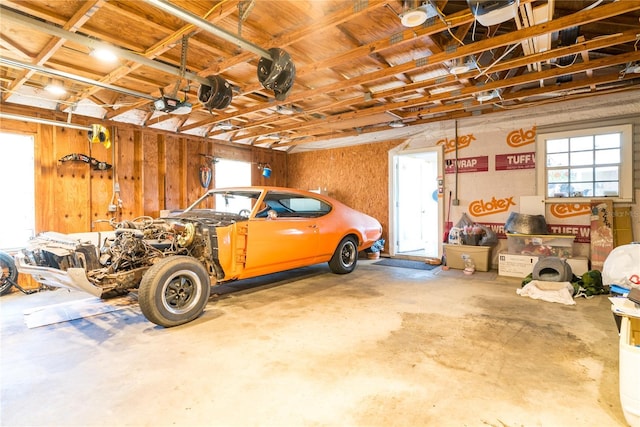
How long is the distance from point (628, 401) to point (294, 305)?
9.04 ft

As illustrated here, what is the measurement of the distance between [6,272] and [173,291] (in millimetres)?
2912

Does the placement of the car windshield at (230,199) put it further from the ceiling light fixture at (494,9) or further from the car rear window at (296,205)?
the ceiling light fixture at (494,9)

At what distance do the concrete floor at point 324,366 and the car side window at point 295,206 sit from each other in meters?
1.43

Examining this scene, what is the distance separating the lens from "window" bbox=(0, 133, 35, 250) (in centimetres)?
452

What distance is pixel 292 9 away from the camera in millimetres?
2727

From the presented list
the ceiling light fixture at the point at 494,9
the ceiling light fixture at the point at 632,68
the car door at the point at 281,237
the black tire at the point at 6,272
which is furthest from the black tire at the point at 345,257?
the black tire at the point at 6,272

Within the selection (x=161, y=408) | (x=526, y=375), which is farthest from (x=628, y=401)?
(x=161, y=408)

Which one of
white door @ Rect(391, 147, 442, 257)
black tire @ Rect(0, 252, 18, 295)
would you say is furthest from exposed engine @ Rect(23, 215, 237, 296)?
white door @ Rect(391, 147, 442, 257)

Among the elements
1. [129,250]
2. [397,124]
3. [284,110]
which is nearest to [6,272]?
[129,250]

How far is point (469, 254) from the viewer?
218 inches

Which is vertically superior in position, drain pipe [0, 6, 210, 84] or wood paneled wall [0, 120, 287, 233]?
drain pipe [0, 6, 210, 84]

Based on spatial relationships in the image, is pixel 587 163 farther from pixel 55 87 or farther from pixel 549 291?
pixel 55 87

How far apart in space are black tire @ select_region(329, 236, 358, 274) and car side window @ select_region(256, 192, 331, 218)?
690mm

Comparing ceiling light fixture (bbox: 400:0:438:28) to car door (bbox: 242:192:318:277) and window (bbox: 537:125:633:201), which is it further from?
window (bbox: 537:125:633:201)
